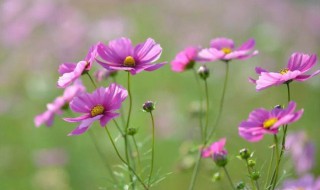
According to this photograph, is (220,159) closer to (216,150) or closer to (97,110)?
(216,150)

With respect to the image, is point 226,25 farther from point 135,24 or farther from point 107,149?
point 107,149

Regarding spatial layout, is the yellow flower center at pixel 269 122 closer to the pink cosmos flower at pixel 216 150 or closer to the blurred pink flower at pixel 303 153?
the pink cosmos flower at pixel 216 150

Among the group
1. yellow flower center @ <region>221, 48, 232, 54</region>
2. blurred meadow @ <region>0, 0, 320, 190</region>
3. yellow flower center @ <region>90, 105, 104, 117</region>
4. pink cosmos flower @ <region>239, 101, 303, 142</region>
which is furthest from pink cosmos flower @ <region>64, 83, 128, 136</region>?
blurred meadow @ <region>0, 0, 320, 190</region>

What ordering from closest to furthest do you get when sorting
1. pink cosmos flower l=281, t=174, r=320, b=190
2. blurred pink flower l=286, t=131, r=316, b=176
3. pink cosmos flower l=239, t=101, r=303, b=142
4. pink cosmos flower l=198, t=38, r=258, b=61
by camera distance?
1. pink cosmos flower l=239, t=101, r=303, b=142
2. pink cosmos flower l=198, t=38, r=258, b=61
3. pink cosmos flower l=281, t=174, r=320, b=190
4. blurred pink flower l=286, t=131, r=316, b=176

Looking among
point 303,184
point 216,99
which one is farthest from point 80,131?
point 216,99

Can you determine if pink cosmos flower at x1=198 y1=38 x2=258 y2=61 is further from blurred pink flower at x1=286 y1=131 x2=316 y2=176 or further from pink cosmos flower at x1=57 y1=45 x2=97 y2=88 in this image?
blurred pink flower at x1=286 y1=131 x2=316 y2=176

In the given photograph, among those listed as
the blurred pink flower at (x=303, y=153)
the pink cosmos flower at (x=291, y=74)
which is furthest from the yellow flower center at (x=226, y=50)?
the blurred pink flower at (x=303, y=153)
